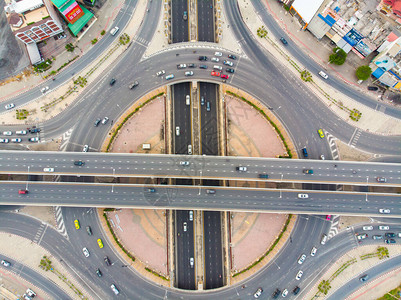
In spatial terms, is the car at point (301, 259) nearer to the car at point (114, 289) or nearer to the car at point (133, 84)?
the car at point (114, 289)

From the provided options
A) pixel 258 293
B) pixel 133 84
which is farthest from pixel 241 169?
pixel 133 84

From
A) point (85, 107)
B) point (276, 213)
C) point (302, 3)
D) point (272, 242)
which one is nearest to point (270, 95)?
point (302, 3)

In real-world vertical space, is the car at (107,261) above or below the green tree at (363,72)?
below

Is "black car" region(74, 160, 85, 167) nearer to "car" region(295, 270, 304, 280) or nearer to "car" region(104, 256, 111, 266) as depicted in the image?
"car" region(104, 256, 111, 266)

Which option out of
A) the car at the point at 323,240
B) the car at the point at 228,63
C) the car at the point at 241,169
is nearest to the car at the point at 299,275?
the car at the point at 323,240

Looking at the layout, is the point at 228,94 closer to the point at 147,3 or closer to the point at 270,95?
the point at 270,95

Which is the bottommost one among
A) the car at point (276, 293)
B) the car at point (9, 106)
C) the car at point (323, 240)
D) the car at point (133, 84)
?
the car at point (276, 293)
